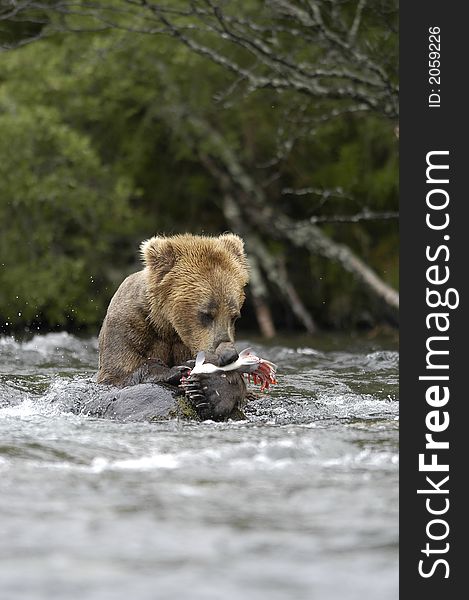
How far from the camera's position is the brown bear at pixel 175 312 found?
6.67 m

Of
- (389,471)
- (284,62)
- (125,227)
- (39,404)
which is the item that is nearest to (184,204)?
(125,227)

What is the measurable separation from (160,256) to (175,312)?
16.0 inches

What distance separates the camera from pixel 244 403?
6805mm

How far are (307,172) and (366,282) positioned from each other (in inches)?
110

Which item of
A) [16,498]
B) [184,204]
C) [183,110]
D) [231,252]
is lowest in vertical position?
[16,498]

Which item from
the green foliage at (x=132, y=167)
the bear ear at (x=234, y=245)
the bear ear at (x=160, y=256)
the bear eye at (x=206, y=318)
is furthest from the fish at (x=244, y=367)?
the green foliage at (x=132, y=167)

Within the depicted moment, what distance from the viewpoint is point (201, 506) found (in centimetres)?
441

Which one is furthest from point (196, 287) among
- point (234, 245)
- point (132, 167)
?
point (132, 167)

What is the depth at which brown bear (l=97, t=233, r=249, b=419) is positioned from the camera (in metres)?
6.67

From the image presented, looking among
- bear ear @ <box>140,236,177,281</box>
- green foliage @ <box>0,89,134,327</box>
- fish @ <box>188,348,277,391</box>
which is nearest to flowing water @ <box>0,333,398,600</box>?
fish @ <box>188,348,277,391</box>

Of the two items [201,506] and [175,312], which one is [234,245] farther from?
[201,506]

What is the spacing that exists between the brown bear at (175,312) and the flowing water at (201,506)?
34cm

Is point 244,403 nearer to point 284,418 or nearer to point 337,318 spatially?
point 284,418

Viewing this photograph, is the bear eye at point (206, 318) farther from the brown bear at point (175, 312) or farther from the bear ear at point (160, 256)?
the bear ear at point (160, 256)
